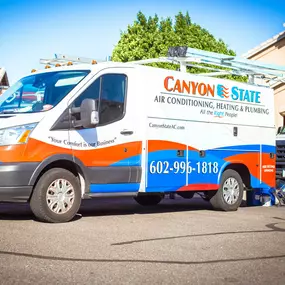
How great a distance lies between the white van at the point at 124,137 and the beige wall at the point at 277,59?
16720mm

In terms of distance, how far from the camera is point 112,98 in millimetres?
10383

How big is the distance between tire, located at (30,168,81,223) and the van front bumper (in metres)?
0.17

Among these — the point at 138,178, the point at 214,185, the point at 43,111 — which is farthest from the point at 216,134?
the point at 43,111

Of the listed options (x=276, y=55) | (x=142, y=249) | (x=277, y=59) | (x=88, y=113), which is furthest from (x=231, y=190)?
(x=276, y=55)

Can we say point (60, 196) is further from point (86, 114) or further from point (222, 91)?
point (222, 91)

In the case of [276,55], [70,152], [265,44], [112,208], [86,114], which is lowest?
[112,208]

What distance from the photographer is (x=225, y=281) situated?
5.78 metres

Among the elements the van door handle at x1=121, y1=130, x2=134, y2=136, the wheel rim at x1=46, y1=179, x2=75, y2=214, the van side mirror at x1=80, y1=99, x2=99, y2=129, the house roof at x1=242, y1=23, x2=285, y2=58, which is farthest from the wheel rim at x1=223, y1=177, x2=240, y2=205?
the house roof at x1=242, y1=23, x2=285, y2=58

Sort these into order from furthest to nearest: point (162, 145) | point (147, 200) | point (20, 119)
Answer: point (147, 200) < point (162, 145) < point (20, 119)

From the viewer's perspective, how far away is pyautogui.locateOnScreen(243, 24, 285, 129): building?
97.1ft

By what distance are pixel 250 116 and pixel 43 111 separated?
16.7ft

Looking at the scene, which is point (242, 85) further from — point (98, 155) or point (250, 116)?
point (98, 155)

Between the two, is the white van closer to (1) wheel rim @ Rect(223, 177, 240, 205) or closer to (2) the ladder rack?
(1) wheel rim @ Rect(223, 177, 240, 205)

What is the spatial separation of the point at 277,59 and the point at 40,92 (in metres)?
22.5
